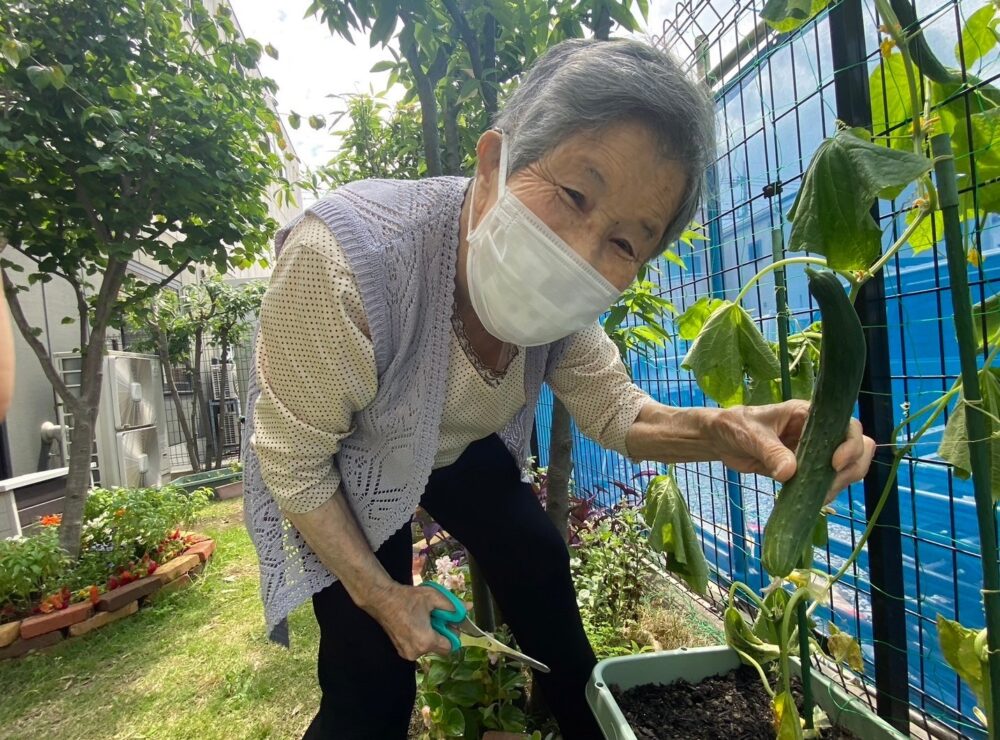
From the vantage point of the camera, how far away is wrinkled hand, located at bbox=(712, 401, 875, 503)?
882 millimetres

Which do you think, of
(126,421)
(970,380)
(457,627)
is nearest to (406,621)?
(457,627)

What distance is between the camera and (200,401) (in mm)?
8031

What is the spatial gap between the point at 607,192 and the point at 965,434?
0.65 meters

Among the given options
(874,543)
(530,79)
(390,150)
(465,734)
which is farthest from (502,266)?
(390,150)

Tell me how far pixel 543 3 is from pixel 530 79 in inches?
26.5

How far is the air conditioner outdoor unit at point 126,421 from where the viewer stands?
4750 mm

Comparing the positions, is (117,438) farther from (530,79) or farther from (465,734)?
(530,79)

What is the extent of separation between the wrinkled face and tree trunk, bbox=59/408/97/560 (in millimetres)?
3166

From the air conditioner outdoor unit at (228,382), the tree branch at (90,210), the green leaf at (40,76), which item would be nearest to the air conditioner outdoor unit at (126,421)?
the tree branch at (90,210)

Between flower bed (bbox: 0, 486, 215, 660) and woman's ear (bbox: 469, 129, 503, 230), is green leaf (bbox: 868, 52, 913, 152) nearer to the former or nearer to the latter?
woman's ear (bbox: 469, 129, 503, 230)

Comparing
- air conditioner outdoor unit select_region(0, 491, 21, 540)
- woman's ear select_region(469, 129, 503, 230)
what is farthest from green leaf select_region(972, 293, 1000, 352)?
air conditioner outdoor unit select_region(0, 491, 21, 540)

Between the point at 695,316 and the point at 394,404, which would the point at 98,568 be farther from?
the point at 695,316

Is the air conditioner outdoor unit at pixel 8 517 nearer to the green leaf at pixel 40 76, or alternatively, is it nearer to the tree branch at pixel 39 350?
the tree branch at pixel 39 350

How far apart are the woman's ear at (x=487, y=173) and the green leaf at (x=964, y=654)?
3.44 ft
